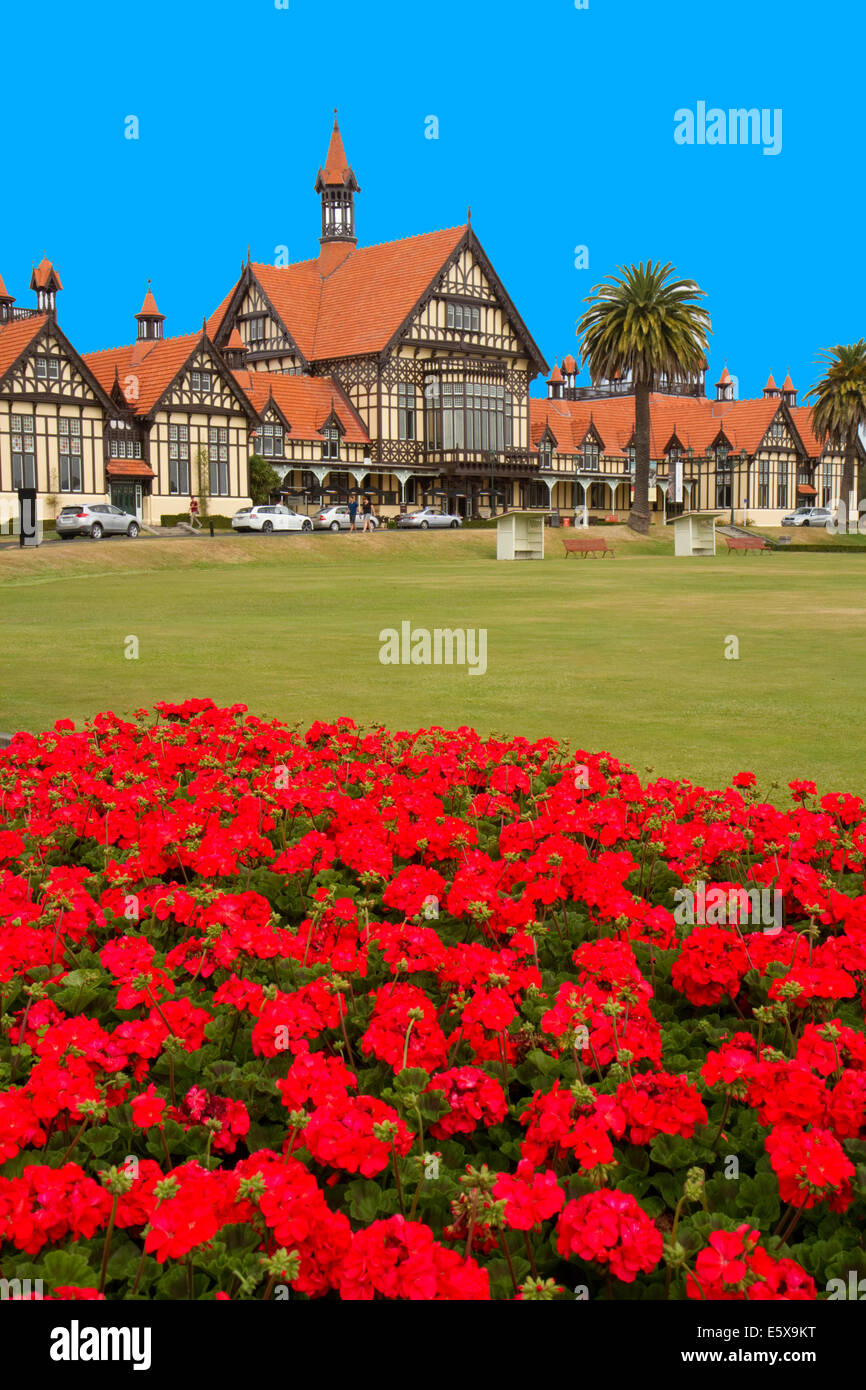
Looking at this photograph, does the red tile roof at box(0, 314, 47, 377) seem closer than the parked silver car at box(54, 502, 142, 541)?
No

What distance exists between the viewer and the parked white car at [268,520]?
56250 mm

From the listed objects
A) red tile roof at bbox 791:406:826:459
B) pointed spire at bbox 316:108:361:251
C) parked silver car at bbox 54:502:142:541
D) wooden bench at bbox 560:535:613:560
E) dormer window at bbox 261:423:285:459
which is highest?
pointed spire at bbox 316:108:361:251

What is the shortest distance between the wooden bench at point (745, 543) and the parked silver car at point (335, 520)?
63.1 feet

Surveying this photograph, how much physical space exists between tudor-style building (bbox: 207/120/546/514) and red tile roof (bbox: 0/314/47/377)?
64.1ft

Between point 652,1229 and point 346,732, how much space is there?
20.5ft

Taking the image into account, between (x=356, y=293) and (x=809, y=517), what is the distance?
38746mm

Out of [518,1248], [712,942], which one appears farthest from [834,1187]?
[712,942]

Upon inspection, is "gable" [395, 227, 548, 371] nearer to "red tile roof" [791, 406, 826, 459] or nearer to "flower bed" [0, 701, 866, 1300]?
"red tile roof" [791, 406, 826, 459]

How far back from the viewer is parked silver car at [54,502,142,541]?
4897 cm

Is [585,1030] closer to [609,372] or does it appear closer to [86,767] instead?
[86,767]

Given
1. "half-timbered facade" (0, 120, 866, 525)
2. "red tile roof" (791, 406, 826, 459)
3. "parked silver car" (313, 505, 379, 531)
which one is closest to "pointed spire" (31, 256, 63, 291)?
"half-timbered facade" (0, 120, 866, 525)

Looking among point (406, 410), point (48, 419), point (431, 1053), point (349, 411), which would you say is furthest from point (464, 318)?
point (431, 1053)

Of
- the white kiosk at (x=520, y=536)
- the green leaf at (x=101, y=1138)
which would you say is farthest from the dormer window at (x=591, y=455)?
the green leaf at (x=101, y=1138)

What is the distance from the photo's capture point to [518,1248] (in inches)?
117
